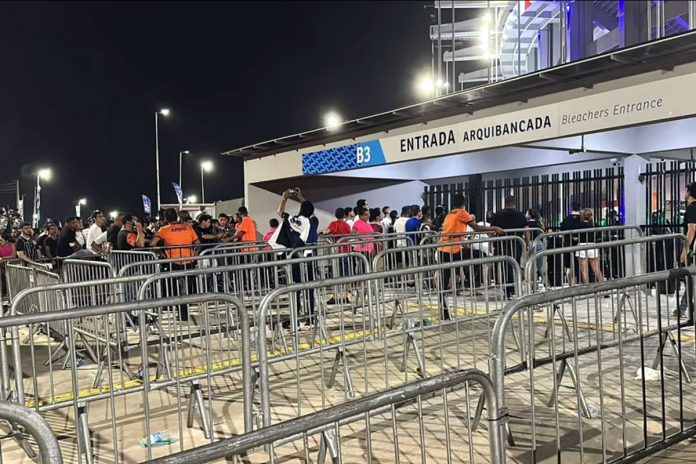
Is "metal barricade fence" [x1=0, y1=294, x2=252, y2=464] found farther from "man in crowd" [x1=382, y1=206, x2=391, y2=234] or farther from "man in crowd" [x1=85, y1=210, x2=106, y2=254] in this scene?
"man in crowd" [x1=382, y1=206, x2=391, y2=234]

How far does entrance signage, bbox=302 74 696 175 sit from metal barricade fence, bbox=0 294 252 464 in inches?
274

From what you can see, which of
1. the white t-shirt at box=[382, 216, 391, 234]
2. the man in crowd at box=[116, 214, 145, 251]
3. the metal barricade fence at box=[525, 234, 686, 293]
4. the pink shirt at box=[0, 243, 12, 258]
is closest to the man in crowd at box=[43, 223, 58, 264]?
the pink shirt at box=[0, 243, 12, 258]

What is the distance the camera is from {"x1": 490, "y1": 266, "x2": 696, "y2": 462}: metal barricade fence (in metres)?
3.69

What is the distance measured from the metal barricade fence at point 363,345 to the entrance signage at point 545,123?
12.4 feet

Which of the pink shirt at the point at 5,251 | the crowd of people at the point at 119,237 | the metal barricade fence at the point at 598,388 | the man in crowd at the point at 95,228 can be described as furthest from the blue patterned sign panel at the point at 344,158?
the metal barricade fence at the point at 598,388

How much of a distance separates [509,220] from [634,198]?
3.26 metres

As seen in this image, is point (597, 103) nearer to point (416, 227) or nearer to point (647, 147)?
point (647, 147)

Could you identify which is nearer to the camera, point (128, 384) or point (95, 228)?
point (128, 384)

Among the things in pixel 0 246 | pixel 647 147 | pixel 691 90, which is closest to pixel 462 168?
pixel 647 147

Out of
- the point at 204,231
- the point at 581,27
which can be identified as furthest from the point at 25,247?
the point at 581,27

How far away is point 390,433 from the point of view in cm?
502

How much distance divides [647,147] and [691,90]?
14.9ft

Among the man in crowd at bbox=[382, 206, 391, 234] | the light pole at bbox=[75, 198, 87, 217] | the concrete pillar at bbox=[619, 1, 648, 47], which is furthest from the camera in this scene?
the light pole at bbox=[75, 198, 87, 217]

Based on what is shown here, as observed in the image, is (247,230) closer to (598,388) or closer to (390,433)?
(390,433)
